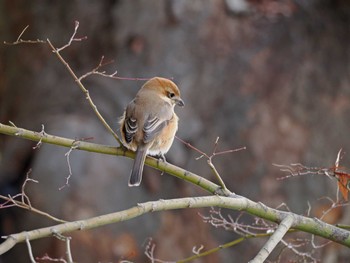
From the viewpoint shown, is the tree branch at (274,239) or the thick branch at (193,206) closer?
the thick branch at (193,206)

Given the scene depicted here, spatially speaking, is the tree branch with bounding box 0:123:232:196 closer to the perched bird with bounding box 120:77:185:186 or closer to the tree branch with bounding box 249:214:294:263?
the tree branch with bounding box 249:214:294:263

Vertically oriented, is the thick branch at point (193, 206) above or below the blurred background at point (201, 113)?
below

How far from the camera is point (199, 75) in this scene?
25.2ft

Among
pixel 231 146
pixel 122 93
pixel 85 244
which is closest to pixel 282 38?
pixel 231 146

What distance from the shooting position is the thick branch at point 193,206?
7.59ft

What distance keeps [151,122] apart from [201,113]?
3.30m

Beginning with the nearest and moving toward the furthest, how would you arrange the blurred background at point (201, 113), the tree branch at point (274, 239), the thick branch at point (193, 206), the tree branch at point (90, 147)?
the thick branch at point (193, 206), the tree branch at point (274, 239), the tree branch at point (90, 147), the blurred background at point (201, 113)

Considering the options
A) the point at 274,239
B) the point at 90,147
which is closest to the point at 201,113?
the point at 90,147

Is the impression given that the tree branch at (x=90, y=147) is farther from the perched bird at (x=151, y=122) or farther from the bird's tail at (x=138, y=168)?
the perched bird at (x=151, y=122)

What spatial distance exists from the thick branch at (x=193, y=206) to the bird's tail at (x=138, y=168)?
3.09 feet

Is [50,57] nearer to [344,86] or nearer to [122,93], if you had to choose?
[122,93]

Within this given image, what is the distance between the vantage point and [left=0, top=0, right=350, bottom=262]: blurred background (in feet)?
24.1

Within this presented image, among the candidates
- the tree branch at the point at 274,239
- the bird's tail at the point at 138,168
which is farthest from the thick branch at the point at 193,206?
the bird's tail at the point at 138,168

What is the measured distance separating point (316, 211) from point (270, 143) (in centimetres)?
88
